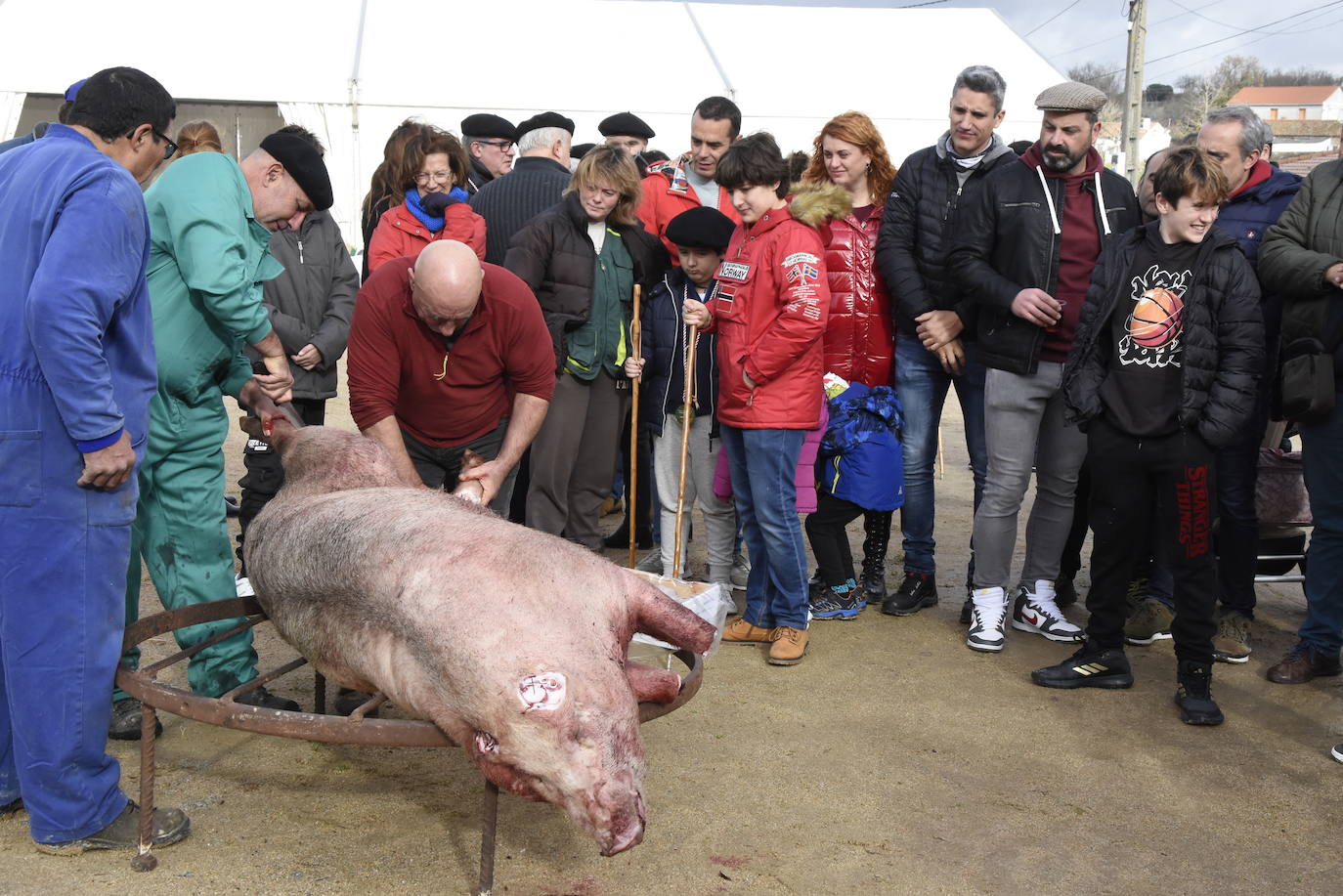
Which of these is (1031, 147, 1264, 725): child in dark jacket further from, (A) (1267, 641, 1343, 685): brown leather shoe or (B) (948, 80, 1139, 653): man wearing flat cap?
(A) (1267, 641, 1343, 685): brown leather shoe

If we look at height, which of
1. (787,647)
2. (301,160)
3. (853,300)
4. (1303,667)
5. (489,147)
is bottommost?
(787,647)

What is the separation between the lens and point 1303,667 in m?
5.01

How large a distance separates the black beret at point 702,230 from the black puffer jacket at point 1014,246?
1.14 m

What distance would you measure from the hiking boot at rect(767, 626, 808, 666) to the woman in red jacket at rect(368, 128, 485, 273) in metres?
2.57

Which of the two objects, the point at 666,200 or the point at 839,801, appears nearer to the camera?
the point at 839,801

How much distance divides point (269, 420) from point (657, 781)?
6.79ft

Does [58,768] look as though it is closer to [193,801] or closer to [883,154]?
[193,801]

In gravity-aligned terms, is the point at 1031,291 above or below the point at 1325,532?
above

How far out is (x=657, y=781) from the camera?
3943 mm

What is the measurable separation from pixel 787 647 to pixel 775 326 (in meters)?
1.47

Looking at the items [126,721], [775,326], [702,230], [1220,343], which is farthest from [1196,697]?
[126,721]

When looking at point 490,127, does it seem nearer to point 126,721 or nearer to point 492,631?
point 126,721

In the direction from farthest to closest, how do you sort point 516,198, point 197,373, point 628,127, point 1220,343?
1. point 628,127
2. point 516,198
3. point 1220,343
4. point 197,373

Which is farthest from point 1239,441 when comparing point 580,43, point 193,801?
point 580,43
